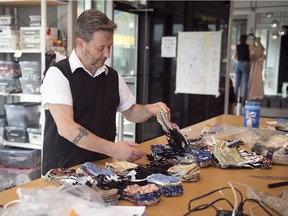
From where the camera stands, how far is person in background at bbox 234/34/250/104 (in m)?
6.59

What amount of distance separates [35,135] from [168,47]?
8.08 feet

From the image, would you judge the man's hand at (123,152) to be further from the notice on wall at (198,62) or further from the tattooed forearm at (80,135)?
the notice on wall at (198,62)

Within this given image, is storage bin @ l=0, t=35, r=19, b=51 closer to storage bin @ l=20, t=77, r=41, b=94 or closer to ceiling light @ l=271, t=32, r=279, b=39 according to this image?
storage bin @ l=20, t=77, r=41, b=94

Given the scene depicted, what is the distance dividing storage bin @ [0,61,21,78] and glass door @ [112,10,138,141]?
4.52ft

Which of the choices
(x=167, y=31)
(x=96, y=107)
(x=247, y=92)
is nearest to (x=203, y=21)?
(x=167, y=31)

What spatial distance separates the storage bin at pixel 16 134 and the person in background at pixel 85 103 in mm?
1704

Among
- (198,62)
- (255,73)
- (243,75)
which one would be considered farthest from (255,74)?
(198,62)

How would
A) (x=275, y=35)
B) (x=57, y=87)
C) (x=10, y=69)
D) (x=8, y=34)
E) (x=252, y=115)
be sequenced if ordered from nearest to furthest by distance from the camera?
(x=57, y=87), (x=252, y=115), (x=8, y=34), (x=10, y=69), (x=275, y=35)

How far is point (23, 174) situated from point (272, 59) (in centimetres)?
689

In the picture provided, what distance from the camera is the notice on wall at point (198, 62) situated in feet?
15.9

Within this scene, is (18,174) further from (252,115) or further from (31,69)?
(252,115)

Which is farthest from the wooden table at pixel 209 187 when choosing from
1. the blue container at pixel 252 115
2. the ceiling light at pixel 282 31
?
the ceiling light at pixel 282 31

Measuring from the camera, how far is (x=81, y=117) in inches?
72.7

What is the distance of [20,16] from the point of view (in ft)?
12.4
